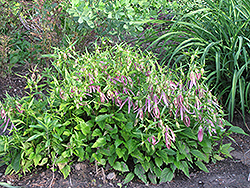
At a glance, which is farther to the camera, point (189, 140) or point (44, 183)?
point (189, 140)

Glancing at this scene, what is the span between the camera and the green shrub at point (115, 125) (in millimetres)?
1911

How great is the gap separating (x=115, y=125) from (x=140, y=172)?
1.37 feet

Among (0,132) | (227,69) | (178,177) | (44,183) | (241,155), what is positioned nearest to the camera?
(44,183)

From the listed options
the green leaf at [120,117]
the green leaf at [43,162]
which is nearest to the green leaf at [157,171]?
the green leaf at [120,117]

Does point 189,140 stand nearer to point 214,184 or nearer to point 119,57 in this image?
point 214,184

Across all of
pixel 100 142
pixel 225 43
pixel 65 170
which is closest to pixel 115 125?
pixel 100 142

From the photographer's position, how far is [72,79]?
Result: 2.03 meters

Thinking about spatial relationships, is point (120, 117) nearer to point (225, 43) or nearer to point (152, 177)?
point (152, 177)

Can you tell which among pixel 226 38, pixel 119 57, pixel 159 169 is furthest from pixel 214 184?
pixel 226 38

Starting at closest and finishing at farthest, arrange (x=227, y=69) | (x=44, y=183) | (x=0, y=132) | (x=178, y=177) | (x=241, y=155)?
(x=44, y=183) < (x=178, y=177) < (x=241, y=155) < (x=0, y=132) < (x=227, y=69)

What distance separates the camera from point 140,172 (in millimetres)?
2006

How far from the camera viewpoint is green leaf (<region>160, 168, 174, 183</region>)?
199 centimetres

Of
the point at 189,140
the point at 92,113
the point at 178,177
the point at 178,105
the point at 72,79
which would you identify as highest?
the point at 72,79

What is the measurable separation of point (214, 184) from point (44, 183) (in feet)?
4.32
